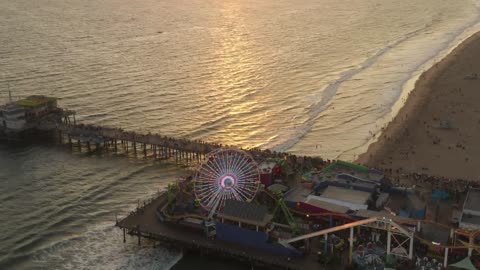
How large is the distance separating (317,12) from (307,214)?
14224 centimetres

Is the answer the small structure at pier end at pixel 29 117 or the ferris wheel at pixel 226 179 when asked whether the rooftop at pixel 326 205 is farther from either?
the small structure at pier end at pixel 29 117

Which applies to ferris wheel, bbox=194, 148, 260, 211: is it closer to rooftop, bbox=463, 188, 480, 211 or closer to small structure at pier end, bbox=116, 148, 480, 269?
small structure at pier end, bbox=116, 148, 480, 269

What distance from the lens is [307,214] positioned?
162ft

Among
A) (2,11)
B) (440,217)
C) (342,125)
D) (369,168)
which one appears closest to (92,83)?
(342,125)

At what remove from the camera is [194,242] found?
47219 mm

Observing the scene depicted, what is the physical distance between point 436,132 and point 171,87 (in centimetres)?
4340

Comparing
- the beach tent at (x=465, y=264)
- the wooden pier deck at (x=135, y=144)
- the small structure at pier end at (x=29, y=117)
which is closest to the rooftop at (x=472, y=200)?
the beach tent at (x=465, y=264)

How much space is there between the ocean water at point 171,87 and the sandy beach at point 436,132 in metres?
4.06

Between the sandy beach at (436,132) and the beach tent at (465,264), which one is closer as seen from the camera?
the beach tent at (465,264)

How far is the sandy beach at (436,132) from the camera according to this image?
204ft

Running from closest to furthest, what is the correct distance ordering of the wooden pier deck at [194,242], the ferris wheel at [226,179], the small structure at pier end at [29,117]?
the wooden pier deck at [194,242], the ferris wheel at [226,179], the small structure at pier end at [29,117]

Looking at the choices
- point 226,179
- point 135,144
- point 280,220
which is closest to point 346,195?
point 280,220

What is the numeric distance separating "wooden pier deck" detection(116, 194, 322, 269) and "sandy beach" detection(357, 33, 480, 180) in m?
19.7

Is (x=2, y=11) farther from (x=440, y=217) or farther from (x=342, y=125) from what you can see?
(x=440, y=217)
